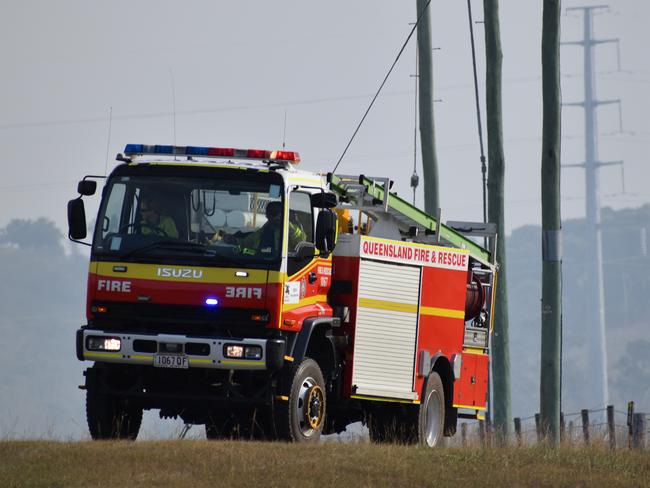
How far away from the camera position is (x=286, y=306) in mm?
16469

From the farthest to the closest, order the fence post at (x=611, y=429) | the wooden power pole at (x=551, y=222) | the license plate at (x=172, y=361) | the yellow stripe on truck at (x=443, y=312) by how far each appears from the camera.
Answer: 1. the wooden power pole at (x=551, y=222)
2. the fence post at (x=611, y=429)
3. the yellow stripe on truck at (x=443, y=312)
4. the license plate at (x=172, y=361)

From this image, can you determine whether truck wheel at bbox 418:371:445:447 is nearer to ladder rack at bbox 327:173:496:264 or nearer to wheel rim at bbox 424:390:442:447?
wheel rim at bbox 424:390:442:447

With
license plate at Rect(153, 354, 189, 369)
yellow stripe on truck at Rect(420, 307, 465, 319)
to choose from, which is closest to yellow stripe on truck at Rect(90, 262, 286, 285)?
license plate at Rect(153, 354, 189, 369)

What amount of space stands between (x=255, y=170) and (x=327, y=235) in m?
0.98

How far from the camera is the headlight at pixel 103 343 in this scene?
16.5m

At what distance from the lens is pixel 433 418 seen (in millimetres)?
19734

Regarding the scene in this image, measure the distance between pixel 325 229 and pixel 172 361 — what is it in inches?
80.1

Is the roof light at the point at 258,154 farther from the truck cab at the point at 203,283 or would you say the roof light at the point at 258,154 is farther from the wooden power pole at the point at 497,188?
the wooden power pole at the point at 497,188

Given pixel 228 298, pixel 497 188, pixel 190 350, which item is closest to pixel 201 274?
pixel 228 298

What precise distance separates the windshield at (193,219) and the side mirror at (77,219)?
16cm

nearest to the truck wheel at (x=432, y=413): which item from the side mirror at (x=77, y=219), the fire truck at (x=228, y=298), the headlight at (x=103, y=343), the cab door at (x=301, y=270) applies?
the fire truck at (x=228, y=298)

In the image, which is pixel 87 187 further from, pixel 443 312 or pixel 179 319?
pixel 443 312

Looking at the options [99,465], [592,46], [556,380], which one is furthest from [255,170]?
[592,46]

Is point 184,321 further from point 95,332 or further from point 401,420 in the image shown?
point 401,420
